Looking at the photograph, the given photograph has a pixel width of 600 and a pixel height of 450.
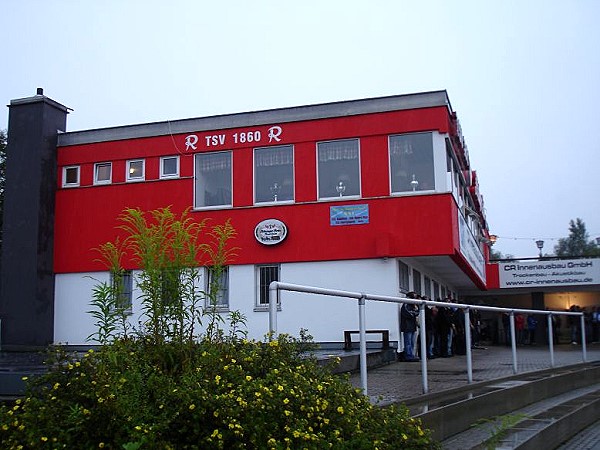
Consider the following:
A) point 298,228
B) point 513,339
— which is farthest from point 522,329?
point 298,228

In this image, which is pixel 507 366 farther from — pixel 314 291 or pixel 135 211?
pixel 135 211

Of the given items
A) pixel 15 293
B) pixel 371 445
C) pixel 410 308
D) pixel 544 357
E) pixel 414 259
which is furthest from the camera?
pixel 15 293

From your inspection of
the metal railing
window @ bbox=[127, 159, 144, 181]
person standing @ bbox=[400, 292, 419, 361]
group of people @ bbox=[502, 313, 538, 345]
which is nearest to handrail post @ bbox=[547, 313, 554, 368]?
the metal railing

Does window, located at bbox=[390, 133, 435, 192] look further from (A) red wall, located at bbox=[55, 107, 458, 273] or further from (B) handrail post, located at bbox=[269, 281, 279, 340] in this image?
(B) handrail post, located at bbox=[269, 281, 279, 340]

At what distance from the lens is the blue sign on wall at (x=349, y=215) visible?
19.2 metres

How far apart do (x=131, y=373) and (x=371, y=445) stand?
1869 millimetres

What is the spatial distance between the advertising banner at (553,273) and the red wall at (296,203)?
15.1 metres

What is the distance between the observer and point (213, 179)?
21.0 metres

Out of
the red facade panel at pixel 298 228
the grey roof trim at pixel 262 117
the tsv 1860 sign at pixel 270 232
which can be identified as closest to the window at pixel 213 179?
the red facade panel at pixel 298 228

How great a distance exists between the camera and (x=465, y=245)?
73.2 ft

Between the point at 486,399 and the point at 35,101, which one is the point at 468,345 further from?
the point at 35,101

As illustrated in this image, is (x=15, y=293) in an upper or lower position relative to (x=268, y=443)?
upper

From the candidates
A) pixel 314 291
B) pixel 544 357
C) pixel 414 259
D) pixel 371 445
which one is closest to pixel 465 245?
pixel 414 259

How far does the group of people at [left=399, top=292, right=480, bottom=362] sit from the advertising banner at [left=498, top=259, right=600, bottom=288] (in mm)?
23544
